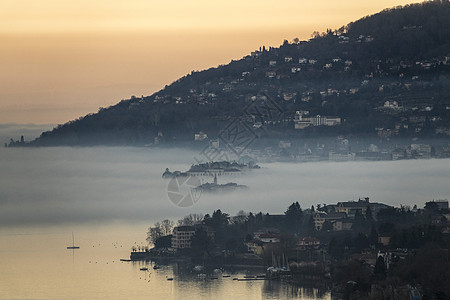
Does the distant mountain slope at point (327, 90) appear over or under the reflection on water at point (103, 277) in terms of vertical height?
over

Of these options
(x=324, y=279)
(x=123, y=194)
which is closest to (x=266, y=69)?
(x=123, y=194)

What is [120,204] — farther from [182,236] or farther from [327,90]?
[327,90]

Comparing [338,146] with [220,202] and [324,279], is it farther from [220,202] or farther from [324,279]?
[324,279]

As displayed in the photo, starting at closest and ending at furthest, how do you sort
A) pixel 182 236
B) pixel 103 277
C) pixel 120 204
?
pixel 103 277 → pixel 182 236 → pixel 120 204

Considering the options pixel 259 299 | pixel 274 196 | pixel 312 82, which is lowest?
pixel 259 299

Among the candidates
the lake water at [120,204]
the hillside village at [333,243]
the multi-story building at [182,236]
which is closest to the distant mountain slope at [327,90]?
the lake water at [120,204]

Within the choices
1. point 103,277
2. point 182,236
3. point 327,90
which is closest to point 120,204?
point 182,236

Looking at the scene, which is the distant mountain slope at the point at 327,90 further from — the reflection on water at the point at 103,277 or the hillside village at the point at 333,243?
the reflection on water at the point at 103,277
